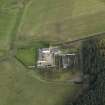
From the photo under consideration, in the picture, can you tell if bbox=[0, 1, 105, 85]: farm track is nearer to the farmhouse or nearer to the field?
the field

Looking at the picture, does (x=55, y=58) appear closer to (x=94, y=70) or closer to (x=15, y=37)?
(x=94, y=70)

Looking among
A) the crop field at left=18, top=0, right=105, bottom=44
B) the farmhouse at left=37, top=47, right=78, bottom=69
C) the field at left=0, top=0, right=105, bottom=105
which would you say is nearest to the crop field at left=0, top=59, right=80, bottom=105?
the field at left=0, top=0, right=105, bottom=105

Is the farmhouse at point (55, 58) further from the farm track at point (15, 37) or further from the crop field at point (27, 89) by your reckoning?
the crop field at point (27, 89)

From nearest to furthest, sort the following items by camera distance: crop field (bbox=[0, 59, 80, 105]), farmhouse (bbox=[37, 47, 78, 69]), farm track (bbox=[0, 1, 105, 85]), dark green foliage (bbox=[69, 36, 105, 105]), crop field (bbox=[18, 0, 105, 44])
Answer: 1. dark green foliage (bbox=[69, 36, 105, 105])
2. crop field (bbox=[0, 59, 80, 105])
3. farmhouse (bbox=[37, 47, 78, 69])
4. farm track (bbox=[0, 1, 105, 85])
5. crop field (bbox=[18, 0, 105, 44])

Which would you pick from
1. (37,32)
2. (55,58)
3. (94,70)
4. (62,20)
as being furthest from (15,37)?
(94,70)

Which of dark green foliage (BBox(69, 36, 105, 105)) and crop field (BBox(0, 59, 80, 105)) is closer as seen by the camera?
dark green foliage (BBox(69, 36, 105, 105))

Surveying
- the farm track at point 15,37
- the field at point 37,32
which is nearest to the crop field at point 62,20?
the field at point 37,32

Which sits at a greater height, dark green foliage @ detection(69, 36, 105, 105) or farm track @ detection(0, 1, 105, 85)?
farm track @ detection(0, 1, 105, 85)

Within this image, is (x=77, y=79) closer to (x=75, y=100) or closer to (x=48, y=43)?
(x=75, y=100)
